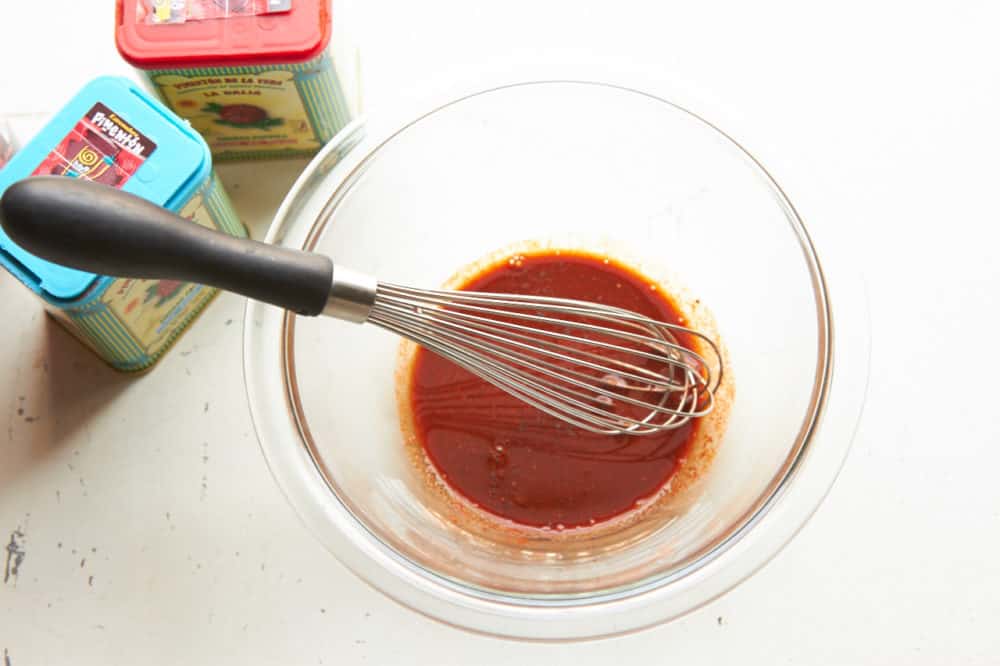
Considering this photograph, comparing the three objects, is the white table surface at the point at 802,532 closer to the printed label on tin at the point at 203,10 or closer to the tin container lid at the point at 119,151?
the printed label on tin at the point at 203,10

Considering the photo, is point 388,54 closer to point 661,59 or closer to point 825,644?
point 661,59

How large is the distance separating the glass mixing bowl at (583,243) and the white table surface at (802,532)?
0.06 meters

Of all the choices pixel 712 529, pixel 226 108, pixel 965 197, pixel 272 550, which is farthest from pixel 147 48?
pixel 965 197

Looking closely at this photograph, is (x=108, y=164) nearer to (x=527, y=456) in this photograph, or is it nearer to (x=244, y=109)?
(x=244, y=109)

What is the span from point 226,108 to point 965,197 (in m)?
0.78

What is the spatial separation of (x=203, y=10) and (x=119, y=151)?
0.14 metres

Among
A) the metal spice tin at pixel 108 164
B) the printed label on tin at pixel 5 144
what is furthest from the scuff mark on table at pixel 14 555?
the printed label on tin at pixel 5 144

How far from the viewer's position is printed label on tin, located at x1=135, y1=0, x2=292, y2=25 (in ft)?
2.45

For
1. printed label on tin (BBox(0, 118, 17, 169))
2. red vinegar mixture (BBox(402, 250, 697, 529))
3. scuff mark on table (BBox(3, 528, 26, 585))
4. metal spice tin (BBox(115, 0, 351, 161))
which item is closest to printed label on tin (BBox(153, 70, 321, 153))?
metal spice tin (BBox(115, 0, 351, 161))

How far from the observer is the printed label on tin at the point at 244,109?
30.9 inches

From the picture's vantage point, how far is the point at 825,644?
2.78 feet

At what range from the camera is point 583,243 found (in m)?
0.93

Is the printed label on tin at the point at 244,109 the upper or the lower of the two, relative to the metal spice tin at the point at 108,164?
upper

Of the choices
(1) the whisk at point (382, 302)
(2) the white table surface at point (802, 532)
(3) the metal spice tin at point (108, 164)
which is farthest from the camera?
(2) the white table surface at point (802, 532)
